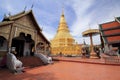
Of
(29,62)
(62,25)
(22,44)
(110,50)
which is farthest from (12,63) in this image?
(62,25)

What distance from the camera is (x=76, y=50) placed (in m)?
27.9

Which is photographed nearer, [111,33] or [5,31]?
[5,31]

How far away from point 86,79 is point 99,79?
2.31 ft

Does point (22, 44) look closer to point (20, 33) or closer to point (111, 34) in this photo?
point (20, 33)

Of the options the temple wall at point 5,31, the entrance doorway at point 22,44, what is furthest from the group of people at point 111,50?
the temple wall at point 5,31

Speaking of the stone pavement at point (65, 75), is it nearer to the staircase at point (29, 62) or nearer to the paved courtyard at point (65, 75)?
the paved courtyard at point (65, 75)

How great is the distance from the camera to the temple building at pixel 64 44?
28.3m

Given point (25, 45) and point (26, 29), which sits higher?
point (26, 29)

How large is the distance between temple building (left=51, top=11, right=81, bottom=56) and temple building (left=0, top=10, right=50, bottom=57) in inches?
574

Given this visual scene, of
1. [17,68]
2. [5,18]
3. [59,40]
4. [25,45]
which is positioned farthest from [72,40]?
[17,68]

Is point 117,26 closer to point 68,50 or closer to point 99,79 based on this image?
point 68,50

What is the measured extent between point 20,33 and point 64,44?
70.3 ft

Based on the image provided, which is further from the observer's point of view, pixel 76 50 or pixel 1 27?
pixel 76 50

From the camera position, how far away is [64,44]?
3194cm
